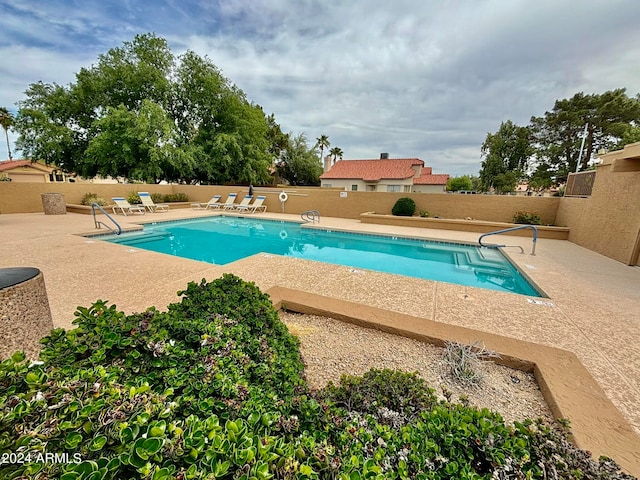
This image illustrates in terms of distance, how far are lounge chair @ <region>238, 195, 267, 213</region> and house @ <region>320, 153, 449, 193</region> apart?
1313 centimetres

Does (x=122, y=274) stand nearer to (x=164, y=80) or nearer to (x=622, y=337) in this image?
(x=622, y=337)

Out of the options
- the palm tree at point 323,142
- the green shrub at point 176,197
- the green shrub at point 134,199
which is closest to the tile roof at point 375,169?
the palm tree at point 323,142

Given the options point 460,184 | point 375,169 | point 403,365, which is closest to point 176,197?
point 403,365

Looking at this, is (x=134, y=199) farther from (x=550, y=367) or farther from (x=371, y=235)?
(x=550, y=367)

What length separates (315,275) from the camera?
16.1ft

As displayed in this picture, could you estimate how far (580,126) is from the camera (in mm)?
21047

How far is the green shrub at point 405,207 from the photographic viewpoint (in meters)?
11.2

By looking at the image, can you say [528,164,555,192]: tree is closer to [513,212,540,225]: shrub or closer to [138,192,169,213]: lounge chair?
[513,212,540,225]: shrub

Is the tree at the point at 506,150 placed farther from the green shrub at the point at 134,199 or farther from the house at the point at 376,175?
the green shrub at the point at 134,199

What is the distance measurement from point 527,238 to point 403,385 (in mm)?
9563

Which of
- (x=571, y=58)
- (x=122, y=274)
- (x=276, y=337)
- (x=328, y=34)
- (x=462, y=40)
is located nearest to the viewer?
(x=276, y=337)

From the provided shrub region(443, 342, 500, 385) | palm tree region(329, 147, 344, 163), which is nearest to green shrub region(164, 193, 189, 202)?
shrub region(443, 342, 500, 385)

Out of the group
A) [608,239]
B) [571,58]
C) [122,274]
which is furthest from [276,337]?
[571,58]

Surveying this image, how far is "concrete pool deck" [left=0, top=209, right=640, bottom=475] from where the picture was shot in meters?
2.85
